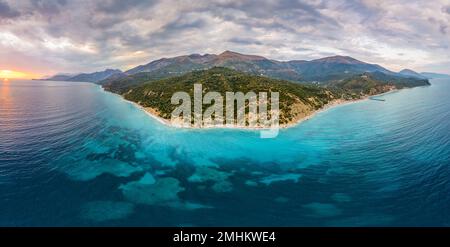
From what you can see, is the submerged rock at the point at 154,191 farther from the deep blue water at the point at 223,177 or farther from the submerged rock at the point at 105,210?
the submerged rock at the point at 105,210

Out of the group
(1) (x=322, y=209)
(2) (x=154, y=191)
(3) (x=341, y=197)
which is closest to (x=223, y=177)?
(2) (x=154, y=191)

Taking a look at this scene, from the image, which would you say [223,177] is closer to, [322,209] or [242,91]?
[322,209]

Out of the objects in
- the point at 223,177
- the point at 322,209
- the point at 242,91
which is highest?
the point at 242,91

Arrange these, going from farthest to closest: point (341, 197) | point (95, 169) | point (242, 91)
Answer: point (242, 91) < point (95, 169) < point (341, 197)

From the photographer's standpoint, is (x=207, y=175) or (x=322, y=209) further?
(x=207, y=175)

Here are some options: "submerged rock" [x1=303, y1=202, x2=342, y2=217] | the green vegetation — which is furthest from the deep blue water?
the green vegetation

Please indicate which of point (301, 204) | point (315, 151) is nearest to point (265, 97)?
point (315, 151)

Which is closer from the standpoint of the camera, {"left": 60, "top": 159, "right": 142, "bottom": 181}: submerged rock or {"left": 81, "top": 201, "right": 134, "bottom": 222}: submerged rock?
{"left": 81, "top": 201, "right": 134, "bottom": 222}: submerged rock

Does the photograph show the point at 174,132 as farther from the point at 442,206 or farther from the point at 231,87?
→ the point at 442,206

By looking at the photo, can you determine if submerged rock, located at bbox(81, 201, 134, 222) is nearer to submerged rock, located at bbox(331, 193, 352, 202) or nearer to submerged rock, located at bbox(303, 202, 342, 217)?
submerged rock, located at bbox(303, 202, 342, 217)
